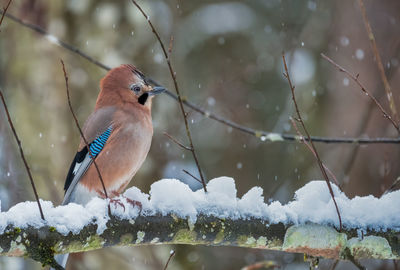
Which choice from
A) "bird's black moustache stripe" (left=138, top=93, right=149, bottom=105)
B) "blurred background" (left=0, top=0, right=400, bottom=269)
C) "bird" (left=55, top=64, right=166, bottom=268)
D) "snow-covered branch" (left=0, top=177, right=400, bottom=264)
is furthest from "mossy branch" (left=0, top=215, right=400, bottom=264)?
"blurred background" (left=0, top=0, right=400, bottom=269)

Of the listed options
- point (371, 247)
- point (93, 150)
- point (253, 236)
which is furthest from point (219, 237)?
point (93, 150)

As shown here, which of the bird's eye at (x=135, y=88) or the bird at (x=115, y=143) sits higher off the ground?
the bird's eye at (x=135, y=88)

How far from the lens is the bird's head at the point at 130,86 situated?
4660mm

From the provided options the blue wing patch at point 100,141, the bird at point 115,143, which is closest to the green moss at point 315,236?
the bird at point 115,143

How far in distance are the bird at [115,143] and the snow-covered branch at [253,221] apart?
116cm

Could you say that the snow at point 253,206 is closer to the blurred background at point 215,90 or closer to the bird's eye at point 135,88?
the bird's eye at point 135,88

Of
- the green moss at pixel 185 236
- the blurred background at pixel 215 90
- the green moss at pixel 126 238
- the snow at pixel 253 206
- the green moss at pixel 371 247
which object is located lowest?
the green moss at pixel 371 247

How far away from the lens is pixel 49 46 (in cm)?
688

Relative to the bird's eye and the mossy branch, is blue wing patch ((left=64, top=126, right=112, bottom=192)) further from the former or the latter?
the mossy branch

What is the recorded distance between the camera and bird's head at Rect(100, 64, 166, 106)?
466 cm

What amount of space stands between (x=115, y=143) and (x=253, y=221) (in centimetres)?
160

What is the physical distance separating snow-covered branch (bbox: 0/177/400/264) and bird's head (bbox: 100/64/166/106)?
1.64 m

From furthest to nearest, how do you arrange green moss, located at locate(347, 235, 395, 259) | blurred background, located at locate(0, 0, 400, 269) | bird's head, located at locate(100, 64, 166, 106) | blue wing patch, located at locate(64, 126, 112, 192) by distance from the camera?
1. blurred background, located at locate(0, 0, 400, 269)
2. bird's head, located at locate(100, 64, 166, 106)
3. blue wing patch, located at locate(64, 126, 112, 192)
4. green moss, located at locate(347, 235, 395, 259)

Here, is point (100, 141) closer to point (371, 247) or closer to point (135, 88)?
point (135, 88)
